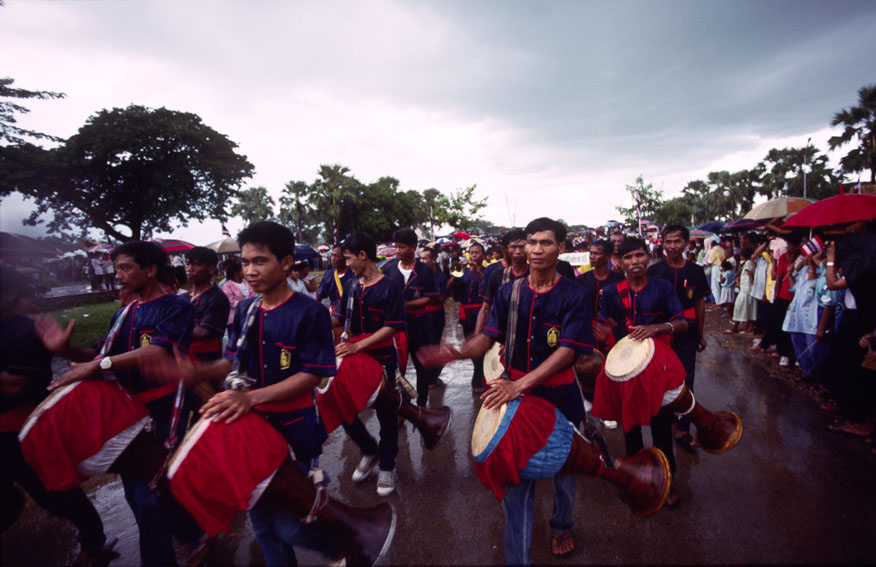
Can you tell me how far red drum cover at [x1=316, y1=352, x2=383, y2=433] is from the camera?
2.92 meters

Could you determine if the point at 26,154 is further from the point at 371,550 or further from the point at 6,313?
the point at 371,550

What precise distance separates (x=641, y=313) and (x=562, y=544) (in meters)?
1.85

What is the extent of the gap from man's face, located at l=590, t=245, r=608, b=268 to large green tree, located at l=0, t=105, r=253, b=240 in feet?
82.7

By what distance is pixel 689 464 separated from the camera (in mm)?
3578

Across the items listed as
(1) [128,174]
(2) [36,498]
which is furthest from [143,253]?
(1) [128,174]

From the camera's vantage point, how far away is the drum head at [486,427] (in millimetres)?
2078

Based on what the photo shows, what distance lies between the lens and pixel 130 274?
2.63m

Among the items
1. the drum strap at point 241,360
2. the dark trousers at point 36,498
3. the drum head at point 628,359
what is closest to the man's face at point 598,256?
the drum head at point 628,359

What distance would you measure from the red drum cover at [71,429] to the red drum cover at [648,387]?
312 centimetres

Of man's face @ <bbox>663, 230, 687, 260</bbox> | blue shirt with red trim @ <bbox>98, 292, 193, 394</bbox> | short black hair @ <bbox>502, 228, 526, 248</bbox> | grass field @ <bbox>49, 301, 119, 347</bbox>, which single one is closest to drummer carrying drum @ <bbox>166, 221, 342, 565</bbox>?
blue shirt with red trim @ <bbox>98, 292, 193, 394</bbox>

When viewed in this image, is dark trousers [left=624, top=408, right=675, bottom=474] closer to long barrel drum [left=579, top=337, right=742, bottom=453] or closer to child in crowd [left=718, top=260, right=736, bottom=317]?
long barrel drum [left=579, top=337, right=742, bottom=453]

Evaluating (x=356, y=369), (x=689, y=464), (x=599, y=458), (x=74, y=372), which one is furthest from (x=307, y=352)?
(x=689, y=464)

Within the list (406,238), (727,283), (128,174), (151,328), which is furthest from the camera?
(128,174)

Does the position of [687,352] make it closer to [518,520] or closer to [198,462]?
[518,520]
